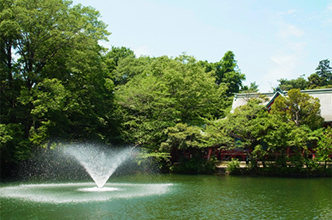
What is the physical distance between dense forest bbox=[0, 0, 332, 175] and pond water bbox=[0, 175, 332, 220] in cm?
553

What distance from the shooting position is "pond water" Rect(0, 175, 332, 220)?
1012cm

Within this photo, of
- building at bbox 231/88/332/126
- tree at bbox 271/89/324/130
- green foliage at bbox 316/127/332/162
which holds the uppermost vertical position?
building at bbox 231/88/332/126

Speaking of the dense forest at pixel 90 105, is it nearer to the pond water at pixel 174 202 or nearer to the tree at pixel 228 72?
the pond water at pixel 174 202

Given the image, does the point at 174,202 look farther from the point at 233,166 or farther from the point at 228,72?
the point at 228,72

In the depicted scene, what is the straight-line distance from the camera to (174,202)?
1219 centimetres

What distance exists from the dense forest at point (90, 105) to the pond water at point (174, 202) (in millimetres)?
5528

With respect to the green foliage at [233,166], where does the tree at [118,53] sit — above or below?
above

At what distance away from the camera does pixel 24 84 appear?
21469 millimetres

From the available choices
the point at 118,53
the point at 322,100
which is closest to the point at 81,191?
the point at 322,100

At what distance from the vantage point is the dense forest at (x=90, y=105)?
20078 mm

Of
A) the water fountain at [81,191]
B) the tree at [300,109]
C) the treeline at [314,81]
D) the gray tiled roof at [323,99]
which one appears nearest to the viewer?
the water fountain at [81,191]

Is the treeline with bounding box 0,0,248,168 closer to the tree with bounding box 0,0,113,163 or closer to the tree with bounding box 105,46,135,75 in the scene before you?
the tree with bounding box 0,0,113,163

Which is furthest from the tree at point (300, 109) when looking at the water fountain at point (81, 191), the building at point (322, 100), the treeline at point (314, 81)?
the treeline at point (314, 81)

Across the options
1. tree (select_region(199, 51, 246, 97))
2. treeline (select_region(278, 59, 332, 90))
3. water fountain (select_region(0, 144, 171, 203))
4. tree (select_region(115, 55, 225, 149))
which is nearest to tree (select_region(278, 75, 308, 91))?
treeline (select_region(278, 59, 332, 90))
